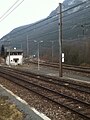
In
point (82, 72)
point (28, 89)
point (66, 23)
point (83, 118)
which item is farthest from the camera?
point (66, 23)

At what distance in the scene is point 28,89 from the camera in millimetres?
23344

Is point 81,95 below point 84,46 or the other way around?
below

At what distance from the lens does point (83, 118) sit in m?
13.1

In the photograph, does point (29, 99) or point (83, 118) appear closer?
point (83, 118)

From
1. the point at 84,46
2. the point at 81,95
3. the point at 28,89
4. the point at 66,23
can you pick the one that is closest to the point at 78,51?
the point at 84,46

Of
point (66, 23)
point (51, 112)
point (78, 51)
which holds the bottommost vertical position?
point (51, 112)

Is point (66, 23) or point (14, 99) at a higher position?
point (66, 23)

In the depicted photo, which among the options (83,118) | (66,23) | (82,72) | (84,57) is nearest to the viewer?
(83,118)

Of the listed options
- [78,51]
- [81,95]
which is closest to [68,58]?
[78,51]

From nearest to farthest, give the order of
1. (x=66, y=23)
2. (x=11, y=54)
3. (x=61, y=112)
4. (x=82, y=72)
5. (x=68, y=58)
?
1. (x=61, y=112)
2. (x=82, y=72)
3. (x=68, y=58)
4. (x=11, y=54)
5. (x=66, y=23)

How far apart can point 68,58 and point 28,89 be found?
118 ft

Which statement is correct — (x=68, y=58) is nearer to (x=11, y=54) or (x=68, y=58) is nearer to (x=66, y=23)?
(x=11, y=54)

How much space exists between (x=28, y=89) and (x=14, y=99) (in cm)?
433

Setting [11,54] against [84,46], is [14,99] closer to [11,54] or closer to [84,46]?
[84,46]
